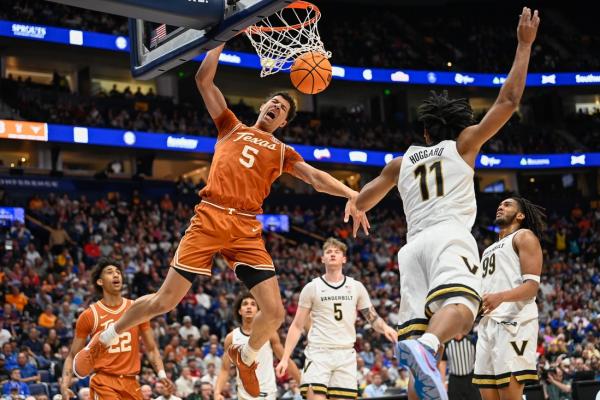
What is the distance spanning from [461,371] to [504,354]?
16.2 ft

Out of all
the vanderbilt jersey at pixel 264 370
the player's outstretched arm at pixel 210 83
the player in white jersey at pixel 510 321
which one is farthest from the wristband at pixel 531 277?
the vanderbilt jersey at pixel 264 370

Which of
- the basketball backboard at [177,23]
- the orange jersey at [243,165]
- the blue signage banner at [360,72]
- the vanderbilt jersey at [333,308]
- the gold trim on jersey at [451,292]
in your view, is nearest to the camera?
the gold trim on jersey at [451,292]

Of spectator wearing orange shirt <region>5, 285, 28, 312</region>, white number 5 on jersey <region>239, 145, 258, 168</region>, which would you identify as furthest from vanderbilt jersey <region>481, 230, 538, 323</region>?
spectator wearing orange shirt <region>5, 285, 28, 312</region>

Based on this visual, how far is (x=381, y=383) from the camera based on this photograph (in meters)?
16.2

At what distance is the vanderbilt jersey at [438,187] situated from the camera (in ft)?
17.5

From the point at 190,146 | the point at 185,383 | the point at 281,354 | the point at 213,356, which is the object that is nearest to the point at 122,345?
the point at 281,354

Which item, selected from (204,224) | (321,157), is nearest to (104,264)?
(204,224)

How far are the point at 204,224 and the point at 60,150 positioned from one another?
84.1 feet

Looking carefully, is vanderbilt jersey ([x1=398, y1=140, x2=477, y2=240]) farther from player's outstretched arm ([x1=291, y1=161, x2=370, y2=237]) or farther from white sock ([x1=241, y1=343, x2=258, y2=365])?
white sock ([x1=241, y1=343, x2=258, y2=365])

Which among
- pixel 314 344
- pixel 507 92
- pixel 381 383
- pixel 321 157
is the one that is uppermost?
pixel 321 157

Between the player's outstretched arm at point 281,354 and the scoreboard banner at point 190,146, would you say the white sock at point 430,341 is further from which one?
the scoreboard banner at point 190,146

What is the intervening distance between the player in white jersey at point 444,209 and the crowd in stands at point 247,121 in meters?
20.6

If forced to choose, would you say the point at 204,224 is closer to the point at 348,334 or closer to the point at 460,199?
the point at 460,199

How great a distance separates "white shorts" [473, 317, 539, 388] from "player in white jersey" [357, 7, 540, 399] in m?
1.91
